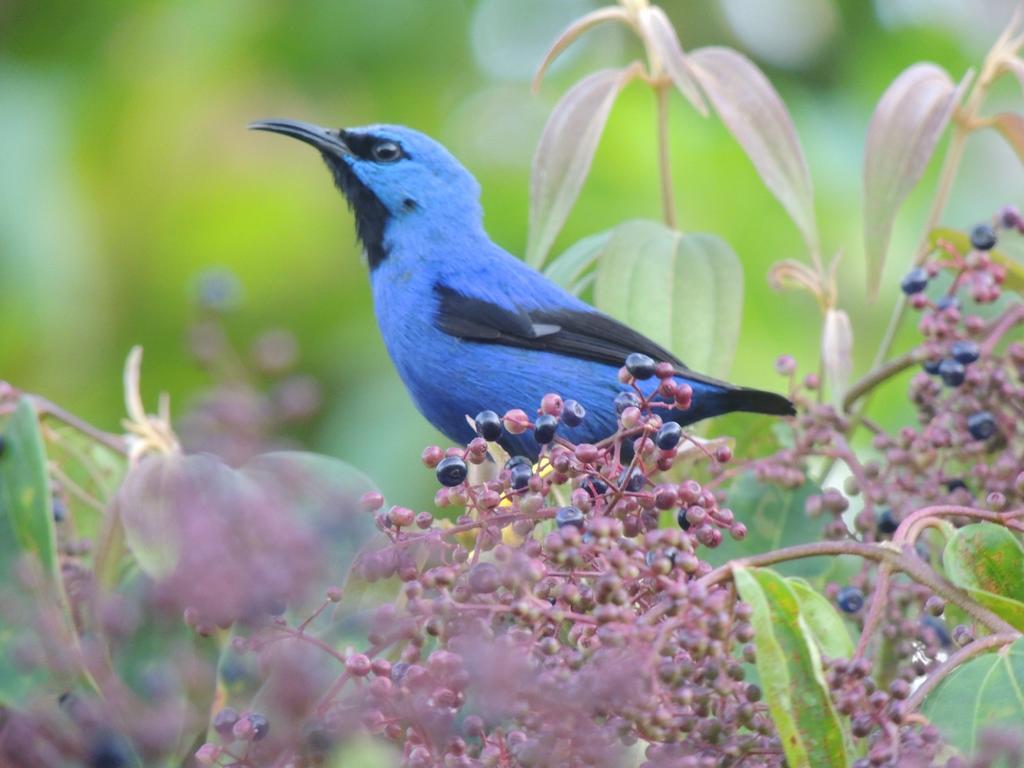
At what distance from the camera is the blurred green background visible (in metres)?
5.77

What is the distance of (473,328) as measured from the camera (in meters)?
3.58

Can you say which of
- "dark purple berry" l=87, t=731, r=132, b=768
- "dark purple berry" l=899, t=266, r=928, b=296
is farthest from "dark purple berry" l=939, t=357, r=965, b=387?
"dark purple berry" l=87, t=731, r=132, b=768

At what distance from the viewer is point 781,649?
1661 millimetres

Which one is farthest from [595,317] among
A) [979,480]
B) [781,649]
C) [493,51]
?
[493,51]

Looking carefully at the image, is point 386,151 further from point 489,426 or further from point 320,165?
point 320,165

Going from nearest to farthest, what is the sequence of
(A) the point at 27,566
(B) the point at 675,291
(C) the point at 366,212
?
(A) the point at 27,566 < (B) the point at 675,291 < (C) the point at 366,212

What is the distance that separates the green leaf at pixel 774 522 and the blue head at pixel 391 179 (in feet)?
5.21

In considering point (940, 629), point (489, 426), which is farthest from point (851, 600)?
point (489, 426)

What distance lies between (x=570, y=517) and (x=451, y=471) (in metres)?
0.27

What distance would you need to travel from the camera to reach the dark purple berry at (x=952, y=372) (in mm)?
2438

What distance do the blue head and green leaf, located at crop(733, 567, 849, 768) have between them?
2.42m

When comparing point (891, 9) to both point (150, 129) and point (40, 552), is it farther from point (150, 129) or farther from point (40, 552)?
point (40, 552)

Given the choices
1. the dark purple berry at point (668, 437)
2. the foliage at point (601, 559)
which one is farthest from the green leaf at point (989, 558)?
the dark purple berry at point (668, 437)

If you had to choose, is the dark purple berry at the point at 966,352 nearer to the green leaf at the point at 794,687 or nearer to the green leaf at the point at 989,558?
the green leaf at the point at 989,558
